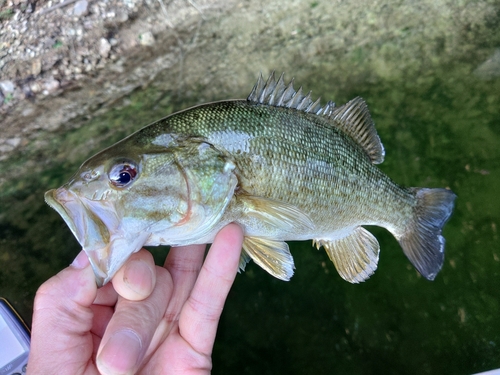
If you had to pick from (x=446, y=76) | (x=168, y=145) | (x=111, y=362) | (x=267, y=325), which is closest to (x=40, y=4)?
(x=168, y=145)

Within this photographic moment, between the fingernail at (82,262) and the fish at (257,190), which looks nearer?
the fish at (257,190)

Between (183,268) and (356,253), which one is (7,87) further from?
(356,253)

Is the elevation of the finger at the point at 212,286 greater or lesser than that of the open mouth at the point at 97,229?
lesser

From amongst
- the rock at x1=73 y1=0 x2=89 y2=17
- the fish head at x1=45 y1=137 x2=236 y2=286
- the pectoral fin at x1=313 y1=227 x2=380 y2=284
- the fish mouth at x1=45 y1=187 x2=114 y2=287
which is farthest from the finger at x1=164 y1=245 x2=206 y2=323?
the rock at x1=73 y1=0 x2=89 y2=17

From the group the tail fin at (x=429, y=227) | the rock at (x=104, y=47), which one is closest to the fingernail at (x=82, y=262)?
the tail fin at (x=429, y=227)

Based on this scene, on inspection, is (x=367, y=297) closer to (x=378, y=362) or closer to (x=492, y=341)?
(x=378, y=362)

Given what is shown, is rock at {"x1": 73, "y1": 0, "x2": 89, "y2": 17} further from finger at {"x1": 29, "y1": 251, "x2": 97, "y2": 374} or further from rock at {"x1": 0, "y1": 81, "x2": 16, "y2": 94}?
finger at {"x1": 29, "y1": 251, "x2": 97, "y2": 374}

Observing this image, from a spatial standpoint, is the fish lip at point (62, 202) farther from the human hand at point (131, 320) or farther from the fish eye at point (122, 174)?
the human hand at point (131, 320)
